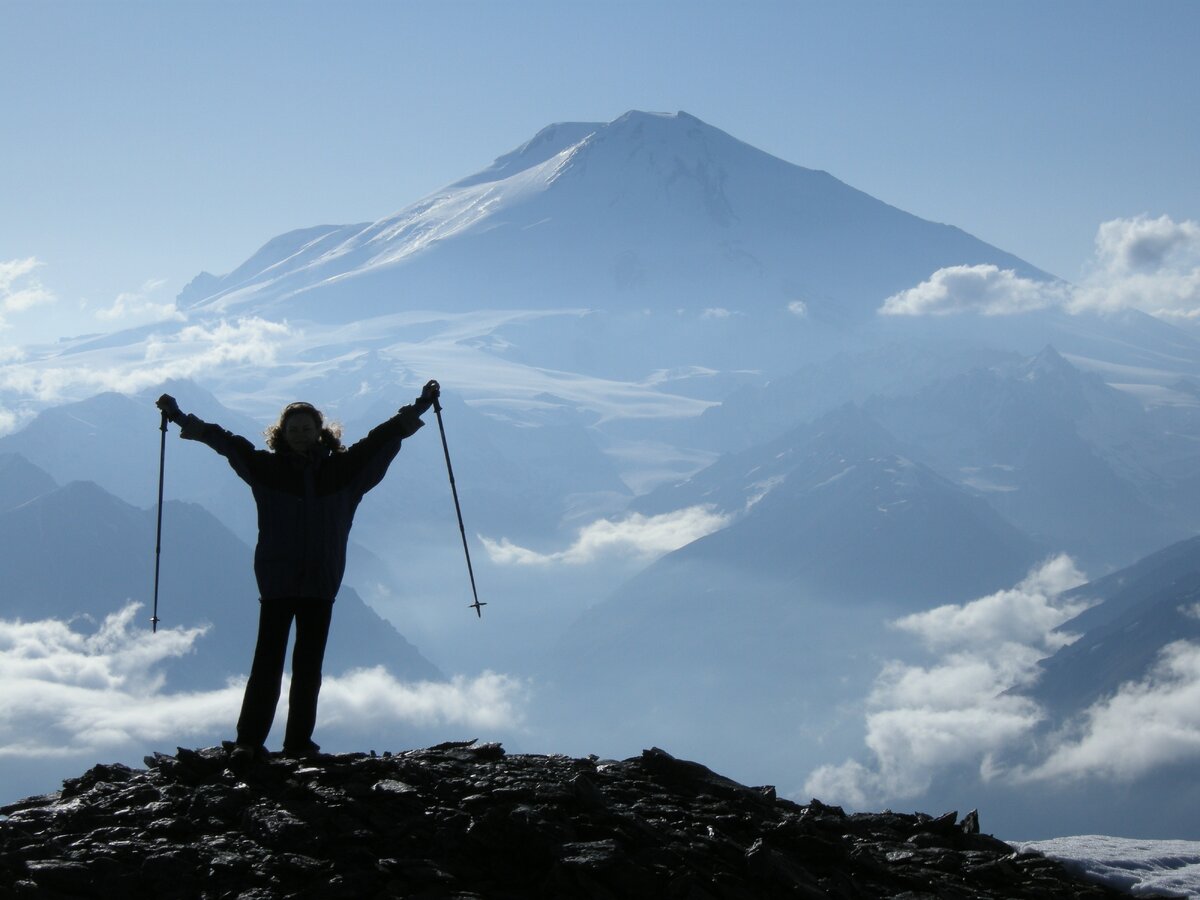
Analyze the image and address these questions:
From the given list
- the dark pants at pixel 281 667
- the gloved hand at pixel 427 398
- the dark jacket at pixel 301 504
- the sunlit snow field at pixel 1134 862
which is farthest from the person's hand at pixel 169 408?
the sunlit snow field at pixel 1134 862

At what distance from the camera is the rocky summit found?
7141mm

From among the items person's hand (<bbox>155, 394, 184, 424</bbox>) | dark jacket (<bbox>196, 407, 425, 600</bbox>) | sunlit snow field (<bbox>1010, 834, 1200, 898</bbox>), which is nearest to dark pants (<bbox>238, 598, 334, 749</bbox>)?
dark jacket (<bbox>196, 407, 425, 600</bbox>)

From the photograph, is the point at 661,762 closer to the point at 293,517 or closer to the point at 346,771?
the point at 346,771

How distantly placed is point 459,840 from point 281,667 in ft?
7.66

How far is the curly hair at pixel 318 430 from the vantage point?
31.6 ft

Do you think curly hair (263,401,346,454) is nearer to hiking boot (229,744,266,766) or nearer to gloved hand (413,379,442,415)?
gloved hand (413,379,442,415)

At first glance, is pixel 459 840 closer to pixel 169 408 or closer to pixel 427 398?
pixel 427 398

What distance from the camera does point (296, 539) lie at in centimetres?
930

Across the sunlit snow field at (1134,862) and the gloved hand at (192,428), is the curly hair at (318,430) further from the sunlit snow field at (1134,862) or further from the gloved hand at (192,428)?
the sunlit snow field at (1134,862)

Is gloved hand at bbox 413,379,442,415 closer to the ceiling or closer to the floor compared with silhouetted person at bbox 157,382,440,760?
closer to the ceiling

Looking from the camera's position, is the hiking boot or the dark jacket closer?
the hiking boot

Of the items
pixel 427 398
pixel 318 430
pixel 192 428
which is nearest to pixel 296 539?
pixel 318 430

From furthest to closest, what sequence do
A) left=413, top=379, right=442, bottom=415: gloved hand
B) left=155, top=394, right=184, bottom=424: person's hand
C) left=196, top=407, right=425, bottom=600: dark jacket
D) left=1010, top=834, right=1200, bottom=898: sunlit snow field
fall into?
left=413, top=379, right=442, bottom=415: gloved hand → left=155, top=394, right=184, bottom=424: person's hand → left=196, top=407, right=425, bottom=600: dark jacket → left=1010, top=834, right=1200, bottom=898: sunlit snow field

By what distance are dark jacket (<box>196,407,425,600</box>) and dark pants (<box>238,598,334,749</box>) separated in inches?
5.4
